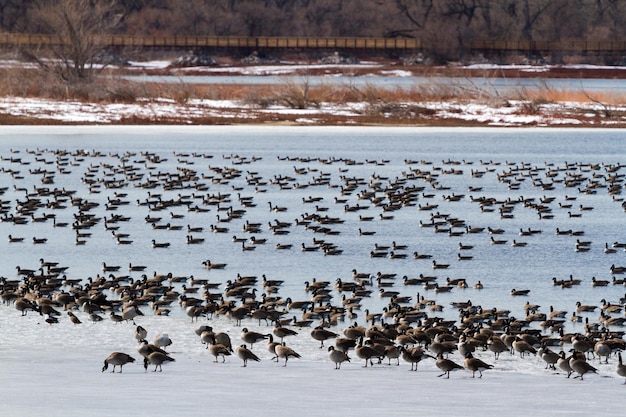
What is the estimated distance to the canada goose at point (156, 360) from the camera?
14344 millimetres

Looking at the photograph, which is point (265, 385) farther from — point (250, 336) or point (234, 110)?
point (234, 110)

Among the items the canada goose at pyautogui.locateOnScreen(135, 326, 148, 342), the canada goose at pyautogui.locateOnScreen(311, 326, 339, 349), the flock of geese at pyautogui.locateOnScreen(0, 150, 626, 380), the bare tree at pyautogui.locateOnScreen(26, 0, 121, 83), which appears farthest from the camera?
the bare tree at pyautogui.locateOnScreen(26, 0, 121, 83)

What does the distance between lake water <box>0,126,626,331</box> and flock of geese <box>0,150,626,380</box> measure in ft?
0.47

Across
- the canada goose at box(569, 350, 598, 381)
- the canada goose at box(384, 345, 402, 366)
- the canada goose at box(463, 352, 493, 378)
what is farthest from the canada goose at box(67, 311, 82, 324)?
the canada goose at box(569, 350, 598, 381)

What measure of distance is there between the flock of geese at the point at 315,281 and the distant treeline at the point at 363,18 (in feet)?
289

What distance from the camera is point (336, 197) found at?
111 feet

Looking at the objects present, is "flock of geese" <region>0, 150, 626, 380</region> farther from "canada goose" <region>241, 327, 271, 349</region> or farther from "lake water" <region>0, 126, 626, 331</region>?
"lake water" <region>0, 126, 626, 331</region>

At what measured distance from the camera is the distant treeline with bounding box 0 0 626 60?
128000mm

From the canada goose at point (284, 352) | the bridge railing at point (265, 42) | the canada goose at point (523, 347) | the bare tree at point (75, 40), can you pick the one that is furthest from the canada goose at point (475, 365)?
the bridge railing at point (265, 42)

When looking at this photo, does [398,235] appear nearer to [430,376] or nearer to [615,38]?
[430,376]

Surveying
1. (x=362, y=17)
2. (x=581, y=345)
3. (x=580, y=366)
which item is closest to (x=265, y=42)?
(x=362, y=17)

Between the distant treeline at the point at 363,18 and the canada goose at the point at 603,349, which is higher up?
the distant treeline at the point at 363,18

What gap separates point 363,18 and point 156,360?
124422 mm

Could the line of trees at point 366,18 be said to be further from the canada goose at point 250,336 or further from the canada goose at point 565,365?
the canada goose at point 565,365
